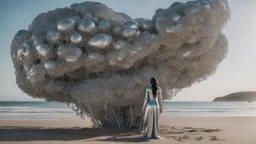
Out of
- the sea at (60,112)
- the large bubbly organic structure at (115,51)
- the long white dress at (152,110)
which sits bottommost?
the sea at (60,112)

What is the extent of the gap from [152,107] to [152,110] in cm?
11

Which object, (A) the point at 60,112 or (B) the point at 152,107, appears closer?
(B) the point at 152,107

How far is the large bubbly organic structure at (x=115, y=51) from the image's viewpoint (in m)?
10.8

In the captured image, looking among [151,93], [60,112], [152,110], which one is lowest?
[60,112]

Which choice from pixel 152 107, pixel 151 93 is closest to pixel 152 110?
pixel 152 107

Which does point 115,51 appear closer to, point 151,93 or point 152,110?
point 151,93

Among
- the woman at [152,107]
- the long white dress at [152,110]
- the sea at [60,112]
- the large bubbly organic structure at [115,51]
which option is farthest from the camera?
the sea at [60,112]

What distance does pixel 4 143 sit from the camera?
372 inches

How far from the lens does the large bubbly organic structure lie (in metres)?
10.8

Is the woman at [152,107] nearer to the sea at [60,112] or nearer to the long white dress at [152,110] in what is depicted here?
the long white dress at [152,110]

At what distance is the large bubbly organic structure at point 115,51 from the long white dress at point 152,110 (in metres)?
1.13

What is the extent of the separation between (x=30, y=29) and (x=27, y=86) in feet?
6.19

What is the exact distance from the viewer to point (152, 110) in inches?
412

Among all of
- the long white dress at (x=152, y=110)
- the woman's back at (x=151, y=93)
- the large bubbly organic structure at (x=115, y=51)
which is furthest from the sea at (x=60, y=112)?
the woman's back at (x=151, y=93)
